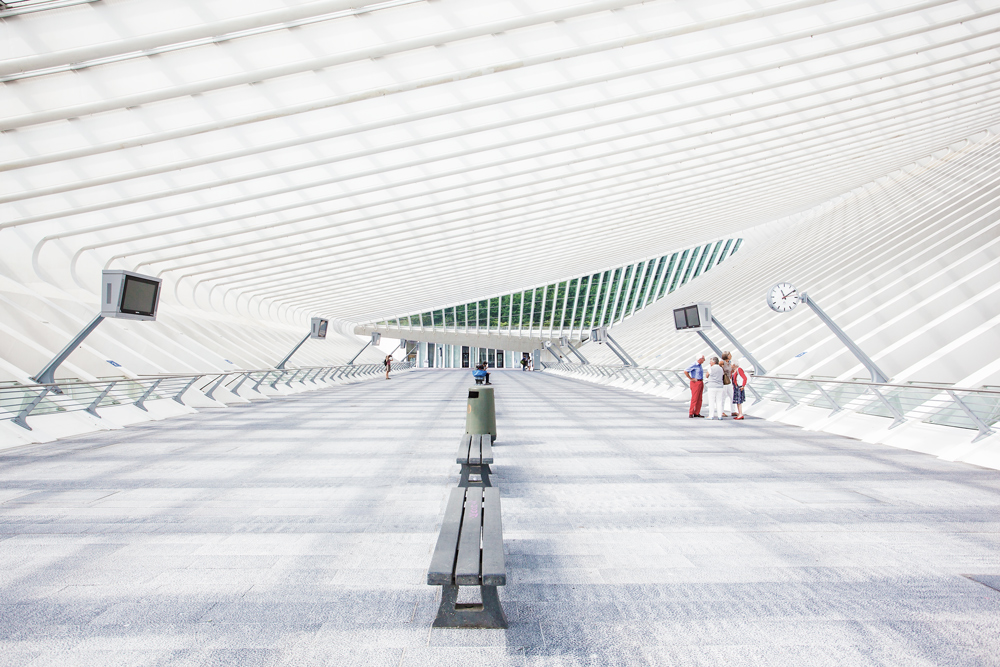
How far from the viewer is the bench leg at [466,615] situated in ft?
7.97

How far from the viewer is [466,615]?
8.01ft

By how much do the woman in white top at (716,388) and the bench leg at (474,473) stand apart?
625 cm

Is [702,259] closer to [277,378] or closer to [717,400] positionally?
[277,378]

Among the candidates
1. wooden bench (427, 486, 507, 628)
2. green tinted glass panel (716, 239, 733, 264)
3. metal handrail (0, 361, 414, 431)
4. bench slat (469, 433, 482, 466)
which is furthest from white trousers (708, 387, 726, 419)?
green tinted glass panel (716, 239, 733, 264)

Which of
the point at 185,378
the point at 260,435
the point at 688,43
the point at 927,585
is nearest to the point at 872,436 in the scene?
the point at 927,585

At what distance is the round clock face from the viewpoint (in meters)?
9.48

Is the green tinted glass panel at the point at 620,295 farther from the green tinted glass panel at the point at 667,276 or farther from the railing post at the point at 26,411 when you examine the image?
the railing post at the point at 26,411

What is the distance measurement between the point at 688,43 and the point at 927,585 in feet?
26.3

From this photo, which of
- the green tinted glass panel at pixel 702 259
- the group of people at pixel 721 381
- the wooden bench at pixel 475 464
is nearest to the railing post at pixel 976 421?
the group of people at pixel 721 381

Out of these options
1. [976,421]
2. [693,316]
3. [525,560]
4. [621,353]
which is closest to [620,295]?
[621,353]

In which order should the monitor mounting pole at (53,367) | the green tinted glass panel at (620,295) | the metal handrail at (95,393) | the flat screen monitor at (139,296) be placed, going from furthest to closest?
1. the green tinted glass panel at (620,295)
2. the flat screen monitor at (139,296)
3. the monitor mounting pole at (53,367)
4. the metal handrail at (95,393)

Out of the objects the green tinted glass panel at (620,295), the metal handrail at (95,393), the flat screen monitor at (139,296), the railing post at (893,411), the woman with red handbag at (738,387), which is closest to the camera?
the metal handrail at (95,393)

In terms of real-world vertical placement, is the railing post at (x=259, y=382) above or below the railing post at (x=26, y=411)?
above

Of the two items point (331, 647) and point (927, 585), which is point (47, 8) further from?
point (927, 585)
